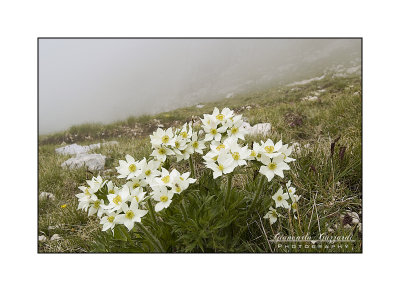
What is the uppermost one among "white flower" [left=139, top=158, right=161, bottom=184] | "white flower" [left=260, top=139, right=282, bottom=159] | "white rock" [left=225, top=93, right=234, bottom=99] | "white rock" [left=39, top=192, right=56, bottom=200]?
"white rock" [left=225, top=93, right=234, bottom=99]

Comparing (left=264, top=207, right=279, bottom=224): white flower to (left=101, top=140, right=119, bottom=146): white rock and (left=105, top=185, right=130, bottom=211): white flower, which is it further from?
(left=101, top=140, right=119, bottom=146): white rock

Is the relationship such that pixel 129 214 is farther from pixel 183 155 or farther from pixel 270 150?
pixel 270 150

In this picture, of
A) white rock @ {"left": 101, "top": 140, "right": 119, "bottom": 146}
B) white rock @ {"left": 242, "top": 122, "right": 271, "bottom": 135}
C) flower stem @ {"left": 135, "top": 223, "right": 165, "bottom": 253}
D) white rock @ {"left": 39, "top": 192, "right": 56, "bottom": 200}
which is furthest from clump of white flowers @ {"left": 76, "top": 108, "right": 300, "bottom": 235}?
white rock @ {"left": 101, "top": 140, "right": 119, "bottom": 146}

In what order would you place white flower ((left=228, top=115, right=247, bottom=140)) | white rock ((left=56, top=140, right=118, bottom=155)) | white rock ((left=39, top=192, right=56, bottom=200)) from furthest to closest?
1. white rock ((left=56, top=140, right=118, bottom=155))
2. white rock ((left=39, top=192, right=56, bottom=200))
3. white flower ((left=228, top=115, right=247, bottom=140))

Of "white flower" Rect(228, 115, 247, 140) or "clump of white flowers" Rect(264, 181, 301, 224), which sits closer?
"white flower" Rect(228, 115, 247, 140)

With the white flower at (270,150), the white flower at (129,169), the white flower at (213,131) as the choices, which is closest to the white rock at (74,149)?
the white flower at (129,169)

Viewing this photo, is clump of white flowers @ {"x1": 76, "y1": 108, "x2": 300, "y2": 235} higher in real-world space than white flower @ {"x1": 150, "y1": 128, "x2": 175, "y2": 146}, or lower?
lower

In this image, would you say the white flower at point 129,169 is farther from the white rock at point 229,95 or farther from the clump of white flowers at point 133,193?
the white rock at point 229,95

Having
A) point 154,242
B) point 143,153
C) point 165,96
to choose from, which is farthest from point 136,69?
point 154,242
